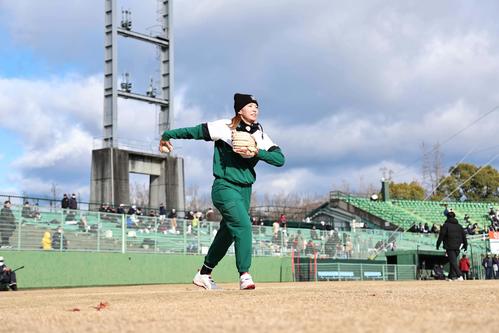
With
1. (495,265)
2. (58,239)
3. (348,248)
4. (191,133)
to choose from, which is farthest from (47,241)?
(495,265)

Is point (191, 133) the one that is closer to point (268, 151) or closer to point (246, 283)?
point (268, 151)

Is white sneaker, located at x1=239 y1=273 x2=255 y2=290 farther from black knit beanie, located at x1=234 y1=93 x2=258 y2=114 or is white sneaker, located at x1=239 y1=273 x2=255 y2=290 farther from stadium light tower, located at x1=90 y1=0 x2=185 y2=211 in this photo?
stadium light tower, located at x1=90 y1=0 x2=185 y2=211

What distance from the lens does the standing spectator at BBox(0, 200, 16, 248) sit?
19.2 metres

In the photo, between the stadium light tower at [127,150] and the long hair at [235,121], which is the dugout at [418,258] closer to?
the stadium light tower at [127,150]

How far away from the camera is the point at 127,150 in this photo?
127ft

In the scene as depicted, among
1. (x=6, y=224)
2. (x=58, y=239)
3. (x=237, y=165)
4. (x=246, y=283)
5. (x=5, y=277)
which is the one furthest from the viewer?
(x=58, y=239)

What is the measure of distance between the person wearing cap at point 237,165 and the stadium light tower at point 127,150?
2988 cm

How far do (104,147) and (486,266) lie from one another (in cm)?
2072

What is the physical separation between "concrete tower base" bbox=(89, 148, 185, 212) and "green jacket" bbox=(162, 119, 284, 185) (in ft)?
91.5

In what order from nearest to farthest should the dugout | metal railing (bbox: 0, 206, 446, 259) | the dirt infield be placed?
the dirt infield → metal railing (bbox: 0, 206, 446, 259) → the dugout

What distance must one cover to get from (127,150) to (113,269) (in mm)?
16854

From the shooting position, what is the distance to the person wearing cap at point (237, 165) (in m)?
7.50

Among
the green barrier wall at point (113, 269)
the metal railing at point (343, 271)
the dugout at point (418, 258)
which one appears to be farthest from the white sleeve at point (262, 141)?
the dugout at point (418, 258)

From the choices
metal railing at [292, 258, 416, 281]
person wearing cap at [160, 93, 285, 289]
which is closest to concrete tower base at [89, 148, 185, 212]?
metal railing at [292, 258, 416, 281]
